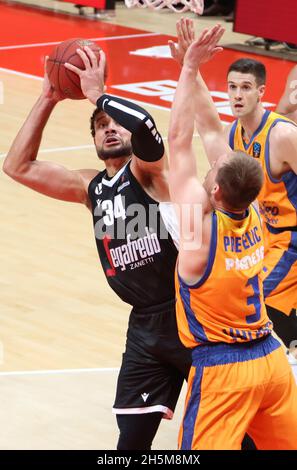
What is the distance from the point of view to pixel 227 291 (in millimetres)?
4820

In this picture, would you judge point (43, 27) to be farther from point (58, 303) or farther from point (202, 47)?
point (202, 47)

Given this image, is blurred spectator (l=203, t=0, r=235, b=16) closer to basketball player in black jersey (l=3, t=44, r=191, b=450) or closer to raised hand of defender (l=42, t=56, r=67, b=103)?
raised hand of defender (l=42, t=56, r=67, b=103)

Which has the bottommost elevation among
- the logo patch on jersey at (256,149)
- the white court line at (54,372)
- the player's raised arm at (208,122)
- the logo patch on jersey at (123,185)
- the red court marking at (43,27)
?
the white court line at (54,372)

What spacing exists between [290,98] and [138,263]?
3018 millimetres

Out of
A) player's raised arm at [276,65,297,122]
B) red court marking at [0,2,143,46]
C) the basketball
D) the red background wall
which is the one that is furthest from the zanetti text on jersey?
red court marking at [0,2,143,46]

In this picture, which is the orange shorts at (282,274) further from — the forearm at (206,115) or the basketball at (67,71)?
the basketball at (67,71)

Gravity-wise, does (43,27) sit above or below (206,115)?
below

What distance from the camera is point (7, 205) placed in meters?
10.6

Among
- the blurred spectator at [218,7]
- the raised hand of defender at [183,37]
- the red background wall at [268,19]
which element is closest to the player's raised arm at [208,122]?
the raised hand of defender at [183,37]

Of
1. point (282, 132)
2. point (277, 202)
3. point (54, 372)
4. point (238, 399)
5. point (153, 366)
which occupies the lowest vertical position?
point (54, 372)

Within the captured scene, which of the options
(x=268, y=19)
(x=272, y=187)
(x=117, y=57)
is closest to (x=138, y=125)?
(x=272, y=187)

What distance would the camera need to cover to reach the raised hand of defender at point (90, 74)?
540 centimetres

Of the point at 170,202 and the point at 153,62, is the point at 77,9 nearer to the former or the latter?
the point at 153,62

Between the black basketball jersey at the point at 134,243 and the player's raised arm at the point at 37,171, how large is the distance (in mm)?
306
